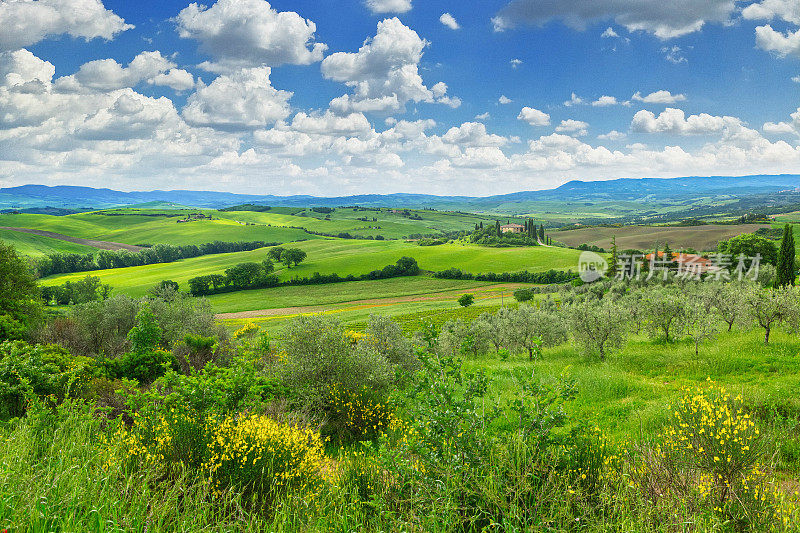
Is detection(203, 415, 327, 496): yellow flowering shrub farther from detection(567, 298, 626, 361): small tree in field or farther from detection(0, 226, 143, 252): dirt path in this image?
detection(0, 226, 143, 252): dirt path

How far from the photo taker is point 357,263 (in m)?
128

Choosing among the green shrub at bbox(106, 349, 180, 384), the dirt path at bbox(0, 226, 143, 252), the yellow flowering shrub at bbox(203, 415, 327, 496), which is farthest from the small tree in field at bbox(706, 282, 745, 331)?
the dirt path at bbox(0, 226, 143, 252)

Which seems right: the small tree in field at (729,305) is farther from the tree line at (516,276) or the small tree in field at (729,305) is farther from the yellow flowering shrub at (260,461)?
the tree line at (516,276)

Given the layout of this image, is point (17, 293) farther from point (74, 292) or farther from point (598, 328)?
point (74, 292)

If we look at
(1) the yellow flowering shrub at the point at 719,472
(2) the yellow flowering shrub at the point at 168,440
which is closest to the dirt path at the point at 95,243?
(2) the yellow flowering shrub at the point at 168,440

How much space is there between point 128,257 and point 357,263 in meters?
92.9

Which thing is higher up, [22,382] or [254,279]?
[22,382]

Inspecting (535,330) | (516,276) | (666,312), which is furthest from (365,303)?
(666,312)

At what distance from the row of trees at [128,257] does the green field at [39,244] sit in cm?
2167

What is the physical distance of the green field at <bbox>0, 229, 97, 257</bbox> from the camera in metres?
160

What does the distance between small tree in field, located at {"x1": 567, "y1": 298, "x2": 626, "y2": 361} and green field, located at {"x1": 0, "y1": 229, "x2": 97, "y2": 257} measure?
19130 centimetres

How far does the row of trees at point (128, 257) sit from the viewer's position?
13738 cm

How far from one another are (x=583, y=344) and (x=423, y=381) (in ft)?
72.3

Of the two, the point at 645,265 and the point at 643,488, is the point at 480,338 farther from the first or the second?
the point at 645,265
